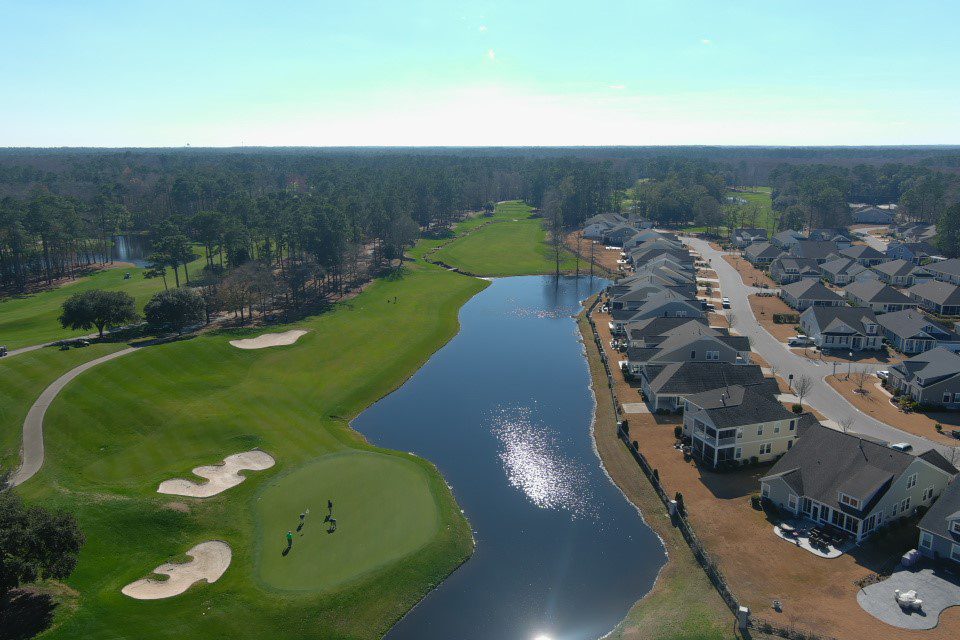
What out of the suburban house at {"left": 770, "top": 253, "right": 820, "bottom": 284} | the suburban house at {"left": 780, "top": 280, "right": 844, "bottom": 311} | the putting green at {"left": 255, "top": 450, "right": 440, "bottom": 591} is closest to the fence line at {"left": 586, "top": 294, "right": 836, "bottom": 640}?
the putting green at {"left": 255, "top": 450, "right": 440, "bottom": 591}

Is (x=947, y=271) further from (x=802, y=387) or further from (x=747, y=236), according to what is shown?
(x=802, y=387)

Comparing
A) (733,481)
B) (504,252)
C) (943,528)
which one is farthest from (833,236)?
(943,528)

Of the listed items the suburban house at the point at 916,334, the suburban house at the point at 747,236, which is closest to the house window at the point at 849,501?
the suburban house at the point at 916,334

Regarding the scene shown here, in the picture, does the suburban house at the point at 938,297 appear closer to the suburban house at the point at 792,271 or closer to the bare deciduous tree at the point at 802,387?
the suburban house at the point at 792,271

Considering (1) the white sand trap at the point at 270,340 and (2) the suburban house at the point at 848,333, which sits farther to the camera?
(2) the suburban house at the point at 848,333

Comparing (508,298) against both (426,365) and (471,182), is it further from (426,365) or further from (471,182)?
(471,182)
